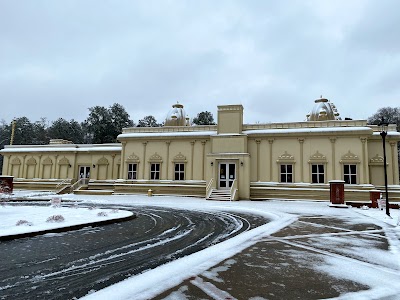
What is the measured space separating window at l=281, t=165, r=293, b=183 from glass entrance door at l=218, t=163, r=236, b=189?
4226mm

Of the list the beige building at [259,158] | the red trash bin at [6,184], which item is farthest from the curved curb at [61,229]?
the red trash bin at [6,184]

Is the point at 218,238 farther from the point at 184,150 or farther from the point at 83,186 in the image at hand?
the point at 83,186

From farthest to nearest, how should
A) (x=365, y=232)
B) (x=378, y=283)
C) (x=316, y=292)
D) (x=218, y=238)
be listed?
(x=365, y=232), (x=218, y=238), (x=378, y=283), (x=316, y=292)

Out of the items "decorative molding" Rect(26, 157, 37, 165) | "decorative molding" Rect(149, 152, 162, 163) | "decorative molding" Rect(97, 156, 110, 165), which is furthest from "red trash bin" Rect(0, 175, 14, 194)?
"decorative molding" Rect(149, 152, 162, 163)

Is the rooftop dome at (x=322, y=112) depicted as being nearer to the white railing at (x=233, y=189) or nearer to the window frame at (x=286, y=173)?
the window frame at (x=286, y=173)

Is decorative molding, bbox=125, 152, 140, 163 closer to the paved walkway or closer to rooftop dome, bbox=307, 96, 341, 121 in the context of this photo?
rooftop dome, bbox=307, 96, 341, 121

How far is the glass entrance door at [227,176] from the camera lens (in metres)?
27.5

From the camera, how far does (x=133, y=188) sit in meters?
30.5

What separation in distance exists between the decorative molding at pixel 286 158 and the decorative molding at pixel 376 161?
6.66 meters

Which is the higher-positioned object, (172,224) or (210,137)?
(210,137)

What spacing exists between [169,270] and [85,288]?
4.54ft

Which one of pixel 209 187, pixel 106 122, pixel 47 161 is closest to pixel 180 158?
pixel 209 187

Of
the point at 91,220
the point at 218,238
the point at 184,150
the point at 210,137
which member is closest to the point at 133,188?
the point at 184,150

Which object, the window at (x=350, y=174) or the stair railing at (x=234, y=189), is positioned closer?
the stair railing at (x=234, y=189)
